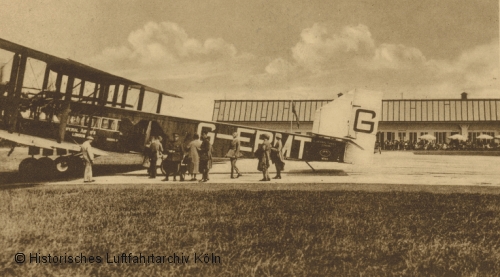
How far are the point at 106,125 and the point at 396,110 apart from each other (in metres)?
35.4

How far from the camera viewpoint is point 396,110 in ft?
138

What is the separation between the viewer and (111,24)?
388 inches

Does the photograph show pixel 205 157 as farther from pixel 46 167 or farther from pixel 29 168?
pixel 29 168

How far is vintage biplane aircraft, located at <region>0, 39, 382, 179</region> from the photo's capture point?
12.1m

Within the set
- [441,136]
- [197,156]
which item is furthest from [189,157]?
[441,136]

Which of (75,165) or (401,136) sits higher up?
(401,136)

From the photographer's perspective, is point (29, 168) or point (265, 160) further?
point (29, 168)

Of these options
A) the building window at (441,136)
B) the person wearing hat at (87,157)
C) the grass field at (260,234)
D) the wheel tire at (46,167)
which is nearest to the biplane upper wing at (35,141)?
the person wearing hat at (87,157)

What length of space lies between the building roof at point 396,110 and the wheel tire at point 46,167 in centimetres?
2949

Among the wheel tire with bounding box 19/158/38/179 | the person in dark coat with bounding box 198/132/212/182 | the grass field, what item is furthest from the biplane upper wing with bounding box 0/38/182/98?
the grass field

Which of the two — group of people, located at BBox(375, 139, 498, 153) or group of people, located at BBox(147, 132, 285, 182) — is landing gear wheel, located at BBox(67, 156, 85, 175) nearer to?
group of people, located at BBox(147, 132, 285, 182)

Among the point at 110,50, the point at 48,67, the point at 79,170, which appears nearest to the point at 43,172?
the point at 79,170

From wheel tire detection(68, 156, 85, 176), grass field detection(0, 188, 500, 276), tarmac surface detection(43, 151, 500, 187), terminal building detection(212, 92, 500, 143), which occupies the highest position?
terminal building detection(212, 92, 500, 143)

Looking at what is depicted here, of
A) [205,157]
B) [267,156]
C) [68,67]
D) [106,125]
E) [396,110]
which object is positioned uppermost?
[396,110]
